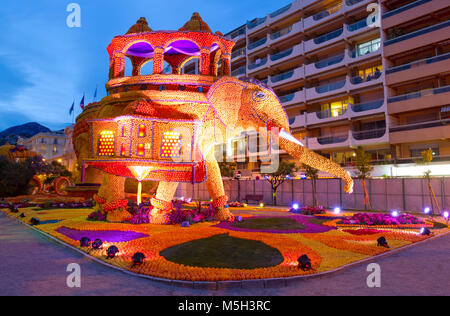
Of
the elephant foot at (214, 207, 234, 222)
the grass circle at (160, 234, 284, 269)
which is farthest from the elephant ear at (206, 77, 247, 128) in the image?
the grass circle at (160, 234, 284, 269)

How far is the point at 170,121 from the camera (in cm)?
1133

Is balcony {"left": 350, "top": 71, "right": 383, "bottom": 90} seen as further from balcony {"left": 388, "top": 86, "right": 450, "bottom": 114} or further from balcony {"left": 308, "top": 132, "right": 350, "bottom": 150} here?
balcony {"left": 308, "top": 132, "right": 350, "bottom": 150}

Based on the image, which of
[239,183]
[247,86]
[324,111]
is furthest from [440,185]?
A: [324,111]

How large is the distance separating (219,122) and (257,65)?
3389cm

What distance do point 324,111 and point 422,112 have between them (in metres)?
9.63

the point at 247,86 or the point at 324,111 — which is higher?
the point at 324,111

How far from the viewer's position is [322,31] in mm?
38875

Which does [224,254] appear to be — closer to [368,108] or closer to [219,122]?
[219,122]

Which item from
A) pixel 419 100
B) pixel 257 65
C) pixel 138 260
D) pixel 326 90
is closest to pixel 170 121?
pixel 138 260

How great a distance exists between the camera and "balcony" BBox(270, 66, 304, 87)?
1513 inches

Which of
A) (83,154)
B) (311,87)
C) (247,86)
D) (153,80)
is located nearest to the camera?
(153,80)

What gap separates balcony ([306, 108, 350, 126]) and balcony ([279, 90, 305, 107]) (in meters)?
2.42

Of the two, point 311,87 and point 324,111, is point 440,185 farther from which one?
point 311,87

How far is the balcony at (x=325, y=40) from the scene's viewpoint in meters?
35.3
